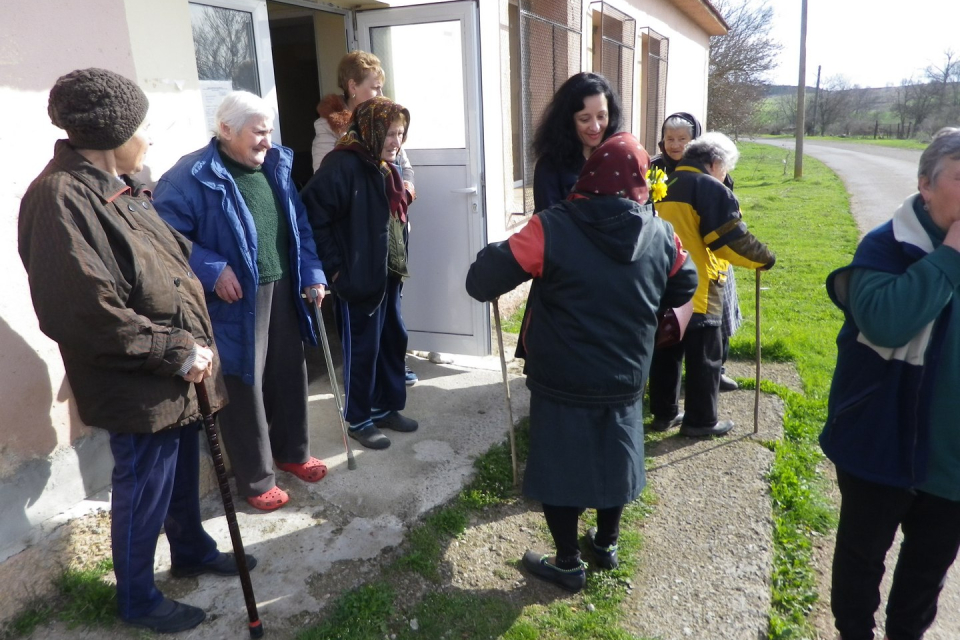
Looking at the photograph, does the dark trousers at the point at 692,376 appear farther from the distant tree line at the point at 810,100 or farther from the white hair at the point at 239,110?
the distant tree line at the point at 810,100

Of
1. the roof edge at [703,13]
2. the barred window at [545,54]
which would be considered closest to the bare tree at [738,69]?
the roof edge at [703,13]

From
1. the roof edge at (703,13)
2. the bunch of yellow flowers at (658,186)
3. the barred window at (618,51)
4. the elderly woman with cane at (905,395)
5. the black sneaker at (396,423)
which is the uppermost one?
the roof edge at (703,13)

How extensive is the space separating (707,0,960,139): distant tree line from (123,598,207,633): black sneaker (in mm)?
26478

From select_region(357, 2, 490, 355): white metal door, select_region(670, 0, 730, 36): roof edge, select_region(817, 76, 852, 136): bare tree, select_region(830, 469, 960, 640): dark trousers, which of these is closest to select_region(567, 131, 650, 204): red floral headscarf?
select_region(830, 469, 960, 640): dark trousers

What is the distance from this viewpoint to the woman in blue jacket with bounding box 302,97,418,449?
10.6 feet

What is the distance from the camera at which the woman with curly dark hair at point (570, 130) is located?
10.5 ft

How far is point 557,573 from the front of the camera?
263cm

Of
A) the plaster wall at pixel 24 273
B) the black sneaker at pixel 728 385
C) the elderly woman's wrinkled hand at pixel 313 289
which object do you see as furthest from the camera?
the black sneaker at pixel 728 385

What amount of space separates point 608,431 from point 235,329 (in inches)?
60.1

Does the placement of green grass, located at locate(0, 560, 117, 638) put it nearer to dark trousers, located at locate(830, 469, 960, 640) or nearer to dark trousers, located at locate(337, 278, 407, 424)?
dark trousers, located at locate(337, 278, 407, 424)

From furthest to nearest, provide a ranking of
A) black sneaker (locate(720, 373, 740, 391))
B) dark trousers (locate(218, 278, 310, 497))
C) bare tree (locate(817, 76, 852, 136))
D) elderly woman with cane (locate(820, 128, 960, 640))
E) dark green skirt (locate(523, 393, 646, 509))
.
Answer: bare tree (locate(817, 76, 852, 136)) → black sneaker (locate(720, 373, 740, 391)) → dark trousers (locate(218, 278, 310, 497)) → dark green skirt (locate(523, 393, 646, 509)) → elderly woman with cane (locate(820, 128, 960, 640))

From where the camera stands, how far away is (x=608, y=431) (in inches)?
93.7

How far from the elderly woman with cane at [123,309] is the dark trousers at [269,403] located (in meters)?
0.44

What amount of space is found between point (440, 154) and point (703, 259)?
6.07ft
